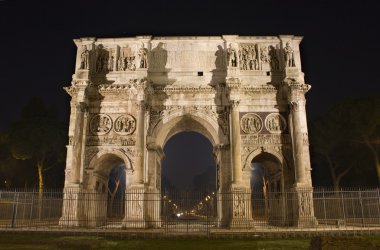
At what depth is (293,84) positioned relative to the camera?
1825cm

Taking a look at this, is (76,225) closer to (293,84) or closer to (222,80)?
(222,80)

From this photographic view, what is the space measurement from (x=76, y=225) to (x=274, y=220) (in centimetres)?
994

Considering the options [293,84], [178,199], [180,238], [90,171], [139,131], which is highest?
[293,84]

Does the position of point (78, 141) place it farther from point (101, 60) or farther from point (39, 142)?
point (39, 142)

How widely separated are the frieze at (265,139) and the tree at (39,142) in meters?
17.3

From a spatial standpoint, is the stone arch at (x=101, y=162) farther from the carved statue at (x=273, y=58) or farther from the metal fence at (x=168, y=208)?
the carved statue at (x=273, y=58)

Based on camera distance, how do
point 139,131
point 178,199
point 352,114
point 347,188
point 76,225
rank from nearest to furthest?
point 178,199 → point 76,225 → point 139,131 → point 352,114 → point 347,188

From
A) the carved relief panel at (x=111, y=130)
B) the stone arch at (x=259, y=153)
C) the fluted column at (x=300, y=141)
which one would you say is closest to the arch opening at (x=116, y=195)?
the carved relief panel at (x=111, y=130)

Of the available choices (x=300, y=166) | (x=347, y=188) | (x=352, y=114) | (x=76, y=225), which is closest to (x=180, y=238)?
(x=76, y=225)

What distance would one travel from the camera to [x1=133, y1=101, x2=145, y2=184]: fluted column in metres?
17.5

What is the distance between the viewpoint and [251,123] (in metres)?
19.0

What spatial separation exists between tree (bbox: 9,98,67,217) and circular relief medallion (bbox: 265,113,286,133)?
1844 cm

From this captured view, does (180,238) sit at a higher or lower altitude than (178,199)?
lower

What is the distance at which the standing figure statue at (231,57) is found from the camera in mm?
18820
